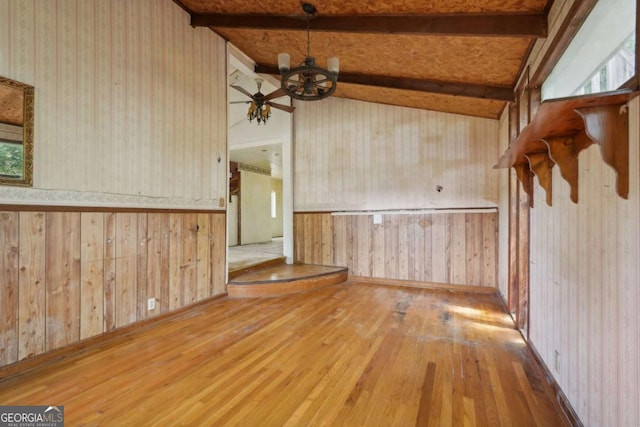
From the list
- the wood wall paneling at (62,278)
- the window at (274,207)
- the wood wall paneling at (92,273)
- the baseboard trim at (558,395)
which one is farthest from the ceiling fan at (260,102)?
the window at (274,207)

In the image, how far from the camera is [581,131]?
1570mm

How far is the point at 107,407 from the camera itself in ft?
5.98

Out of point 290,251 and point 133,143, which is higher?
point 133,143

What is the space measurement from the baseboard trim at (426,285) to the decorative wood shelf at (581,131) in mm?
3140

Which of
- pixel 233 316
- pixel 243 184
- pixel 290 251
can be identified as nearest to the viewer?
pixel 233 316

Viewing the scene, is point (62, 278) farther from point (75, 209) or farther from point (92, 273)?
point (75, 209)

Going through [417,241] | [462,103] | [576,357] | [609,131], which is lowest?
[576,357]

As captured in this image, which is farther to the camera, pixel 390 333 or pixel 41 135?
pixel 390 333

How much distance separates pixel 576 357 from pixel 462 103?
3379 millimetres

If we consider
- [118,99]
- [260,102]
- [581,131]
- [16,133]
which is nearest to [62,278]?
[16,133]

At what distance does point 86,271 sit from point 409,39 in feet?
12.0

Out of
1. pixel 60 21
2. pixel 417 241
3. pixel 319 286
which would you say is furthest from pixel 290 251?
pixel 60 21

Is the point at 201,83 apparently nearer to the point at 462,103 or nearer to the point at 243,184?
the point at 462,103

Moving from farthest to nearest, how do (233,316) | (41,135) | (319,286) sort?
(319,286), (233,316), (41,135)
